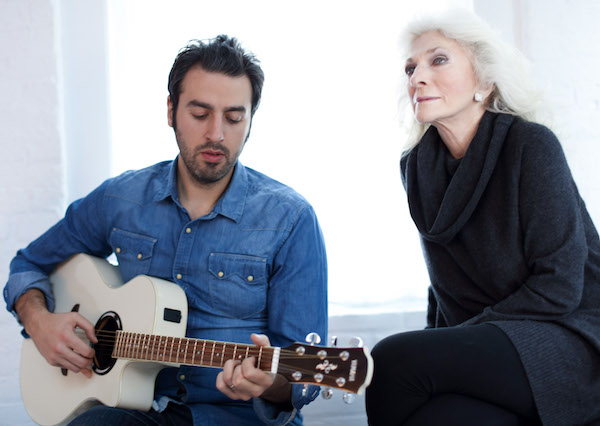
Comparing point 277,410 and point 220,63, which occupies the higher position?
point 220,63

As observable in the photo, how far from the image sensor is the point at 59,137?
205 cm

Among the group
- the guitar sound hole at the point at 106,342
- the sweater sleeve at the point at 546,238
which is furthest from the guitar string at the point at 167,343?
the sweater sleeve at the point at 546,238

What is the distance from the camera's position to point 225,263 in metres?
1.58

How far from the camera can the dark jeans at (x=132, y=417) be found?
1.42 m

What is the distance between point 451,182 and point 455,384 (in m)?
0.52

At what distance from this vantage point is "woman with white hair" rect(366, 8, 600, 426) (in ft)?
4.15

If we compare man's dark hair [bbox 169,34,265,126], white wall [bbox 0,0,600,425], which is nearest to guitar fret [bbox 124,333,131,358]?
man's dark hair [bbox 169,34,265,126]

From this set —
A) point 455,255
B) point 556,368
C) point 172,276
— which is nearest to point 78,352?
point 172,276

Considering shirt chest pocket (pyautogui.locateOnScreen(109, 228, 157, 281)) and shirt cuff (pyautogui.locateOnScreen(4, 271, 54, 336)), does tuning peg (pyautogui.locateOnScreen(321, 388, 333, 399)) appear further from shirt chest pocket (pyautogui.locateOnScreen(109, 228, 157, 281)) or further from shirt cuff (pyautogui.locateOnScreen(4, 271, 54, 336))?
shirt cuff (pyautogui.locateOnScreen(4, 271, 54, 336))

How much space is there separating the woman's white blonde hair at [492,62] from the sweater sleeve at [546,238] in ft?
0.61

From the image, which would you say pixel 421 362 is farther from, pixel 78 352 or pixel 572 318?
pixel 78 352

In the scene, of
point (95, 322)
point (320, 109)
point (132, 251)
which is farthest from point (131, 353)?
point (320, 109)

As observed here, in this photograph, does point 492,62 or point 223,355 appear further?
point 492,62

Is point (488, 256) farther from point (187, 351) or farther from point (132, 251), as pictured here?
point (132, 251)
